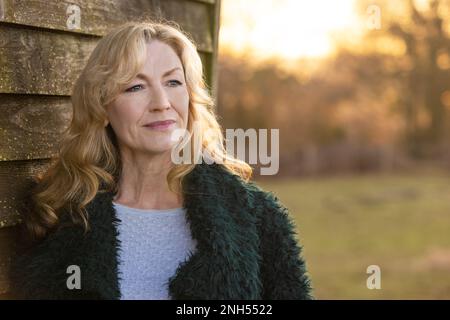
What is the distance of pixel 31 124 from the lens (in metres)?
2.23

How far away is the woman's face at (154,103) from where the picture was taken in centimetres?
212

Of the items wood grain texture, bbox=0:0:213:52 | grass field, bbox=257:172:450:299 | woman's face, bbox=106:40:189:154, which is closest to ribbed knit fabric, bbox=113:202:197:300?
woman's face, bbox=106:40:189:154

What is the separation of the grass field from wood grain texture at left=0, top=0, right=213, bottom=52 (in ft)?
20.9

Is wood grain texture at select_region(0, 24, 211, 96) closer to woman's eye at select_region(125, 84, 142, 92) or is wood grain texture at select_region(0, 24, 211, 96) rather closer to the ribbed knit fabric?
woman's eye at select_region(125, 84, 142, 92)

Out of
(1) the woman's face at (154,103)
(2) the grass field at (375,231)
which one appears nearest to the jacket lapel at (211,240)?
(1) the woman's face at (154,103)

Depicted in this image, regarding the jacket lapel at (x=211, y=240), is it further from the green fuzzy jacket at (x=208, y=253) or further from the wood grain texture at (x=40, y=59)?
the wood grain texture at (x=40, y=59)

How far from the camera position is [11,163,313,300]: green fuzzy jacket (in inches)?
80.1

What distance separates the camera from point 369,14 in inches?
133

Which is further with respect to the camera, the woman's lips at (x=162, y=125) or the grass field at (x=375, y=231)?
the grass field at (x=375, y=231)

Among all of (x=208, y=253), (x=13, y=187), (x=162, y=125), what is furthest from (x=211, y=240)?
(x=13, y=187)

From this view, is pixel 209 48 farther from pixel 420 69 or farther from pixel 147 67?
pixel 420 69

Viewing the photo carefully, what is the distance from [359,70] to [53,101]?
68.4 feet

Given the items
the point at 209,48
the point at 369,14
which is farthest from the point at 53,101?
the point at 369,14
